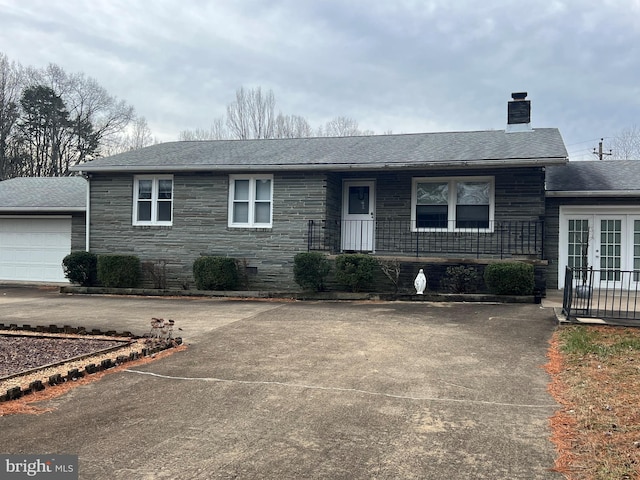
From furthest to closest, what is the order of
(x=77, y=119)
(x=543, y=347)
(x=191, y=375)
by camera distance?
1. (x=77, y=119)
2. (x=543, y=347)
3. (x=191, y=375)

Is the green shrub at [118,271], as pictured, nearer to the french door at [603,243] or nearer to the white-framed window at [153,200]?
the white-framed window at [153,200]

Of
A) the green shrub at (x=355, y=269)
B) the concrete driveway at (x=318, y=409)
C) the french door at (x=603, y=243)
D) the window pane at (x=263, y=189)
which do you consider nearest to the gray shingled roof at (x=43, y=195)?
the window pane at (x=263, y=189)

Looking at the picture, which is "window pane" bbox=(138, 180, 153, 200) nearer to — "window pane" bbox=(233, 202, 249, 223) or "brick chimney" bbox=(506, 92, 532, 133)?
"window pane" bbox=(233, 202, 249, 223)

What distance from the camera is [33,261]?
60.6 feet

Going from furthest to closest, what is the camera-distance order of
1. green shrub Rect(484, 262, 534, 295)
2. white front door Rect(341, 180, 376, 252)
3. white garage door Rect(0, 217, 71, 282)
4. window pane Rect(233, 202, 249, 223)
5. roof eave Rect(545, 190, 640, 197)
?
white garage door Rect(0, 217, 71, 282) → window pane Rect(233, 202, 249, 223) → white front door Rect(341, 180, 376, 252) → roof eave Rect(545, 190, 640, 197) → green shrub Rect(484, 262, 534, 295)

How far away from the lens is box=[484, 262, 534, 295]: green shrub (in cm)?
1212

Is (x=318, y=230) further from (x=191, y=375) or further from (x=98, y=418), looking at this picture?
(x=98, y=418)

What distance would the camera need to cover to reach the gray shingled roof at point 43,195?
17953 millimetres

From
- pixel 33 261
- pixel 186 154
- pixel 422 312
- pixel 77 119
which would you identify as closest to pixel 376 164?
pixel 422 312

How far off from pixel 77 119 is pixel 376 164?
33706 mm

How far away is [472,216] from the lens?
46.5 feet

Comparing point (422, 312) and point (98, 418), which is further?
point (422, 312)

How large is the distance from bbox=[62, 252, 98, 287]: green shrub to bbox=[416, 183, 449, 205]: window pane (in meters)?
9.65

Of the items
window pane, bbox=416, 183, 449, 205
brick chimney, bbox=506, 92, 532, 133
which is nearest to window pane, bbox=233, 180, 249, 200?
window pane, bbox=416, 183, 449, 205
